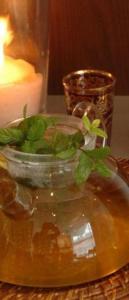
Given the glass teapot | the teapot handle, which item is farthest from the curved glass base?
the teapot handle

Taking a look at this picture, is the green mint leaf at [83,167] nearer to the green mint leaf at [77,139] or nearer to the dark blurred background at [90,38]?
the green mint leaf at [77,139]

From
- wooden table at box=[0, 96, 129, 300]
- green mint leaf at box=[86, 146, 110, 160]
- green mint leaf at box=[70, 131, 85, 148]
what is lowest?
wooden table at box=[0, 96, 129, 300]

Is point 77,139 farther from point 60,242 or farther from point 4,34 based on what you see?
point 4,34

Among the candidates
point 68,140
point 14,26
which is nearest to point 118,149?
point 14,26

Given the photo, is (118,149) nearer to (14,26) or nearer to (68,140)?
(14,26)

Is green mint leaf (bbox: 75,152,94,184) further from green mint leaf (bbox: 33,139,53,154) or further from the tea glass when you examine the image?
the tea glass

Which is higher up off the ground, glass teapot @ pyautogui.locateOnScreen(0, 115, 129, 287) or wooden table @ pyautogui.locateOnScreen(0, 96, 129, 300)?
glass teapot @ pyautogui.locateOnScreen(0, 115, 129, 287)

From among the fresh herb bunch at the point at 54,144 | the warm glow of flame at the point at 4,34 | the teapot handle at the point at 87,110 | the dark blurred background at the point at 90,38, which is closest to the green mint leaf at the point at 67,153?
the fresh herb bunch at the point at 54,144
